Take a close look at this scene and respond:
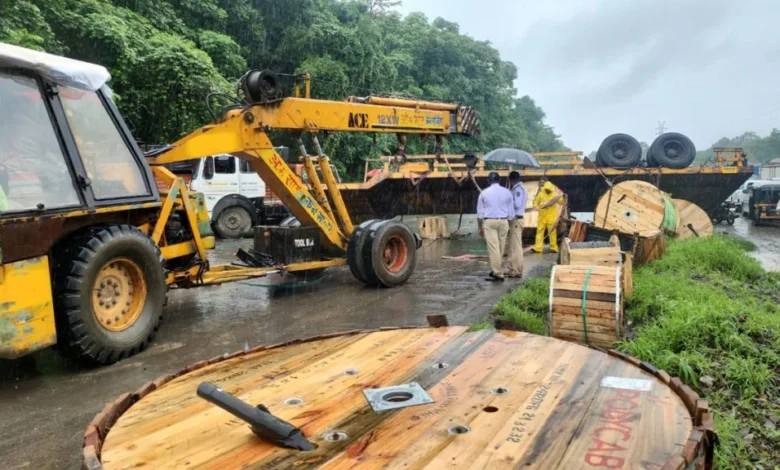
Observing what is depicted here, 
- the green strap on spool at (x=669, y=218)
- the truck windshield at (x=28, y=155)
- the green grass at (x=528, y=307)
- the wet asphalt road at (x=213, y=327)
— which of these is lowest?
the wet asphalt road at (x=213, y=327)

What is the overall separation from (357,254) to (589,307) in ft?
12.8

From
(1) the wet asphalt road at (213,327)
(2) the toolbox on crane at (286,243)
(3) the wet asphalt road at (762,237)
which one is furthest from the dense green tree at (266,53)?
(3) the wet asphalt road at (762,237)

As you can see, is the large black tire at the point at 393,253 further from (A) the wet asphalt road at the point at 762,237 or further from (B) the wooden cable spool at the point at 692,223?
(A) the wet asphalt road at the point at 762,237

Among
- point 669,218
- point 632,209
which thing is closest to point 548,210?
point 632,209

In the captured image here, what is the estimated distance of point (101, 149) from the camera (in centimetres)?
557

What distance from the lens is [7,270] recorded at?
4.42 meters

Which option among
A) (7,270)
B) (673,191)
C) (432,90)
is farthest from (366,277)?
(432,90)

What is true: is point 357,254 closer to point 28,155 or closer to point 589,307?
point 589,307

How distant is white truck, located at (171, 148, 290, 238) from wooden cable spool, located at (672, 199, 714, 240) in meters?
9.51

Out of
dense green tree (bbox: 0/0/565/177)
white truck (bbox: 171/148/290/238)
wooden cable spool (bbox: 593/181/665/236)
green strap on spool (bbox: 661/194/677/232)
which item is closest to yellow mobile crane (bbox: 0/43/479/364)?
dense green tree (bbox: 0/0/565/177)

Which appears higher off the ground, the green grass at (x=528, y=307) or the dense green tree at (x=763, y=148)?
the dense green tree at (x=763, y=148)

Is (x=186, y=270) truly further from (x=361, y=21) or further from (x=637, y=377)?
(x=361, y=21)

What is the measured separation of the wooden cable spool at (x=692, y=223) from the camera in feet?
40.6

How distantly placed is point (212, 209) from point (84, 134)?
9825 mm
